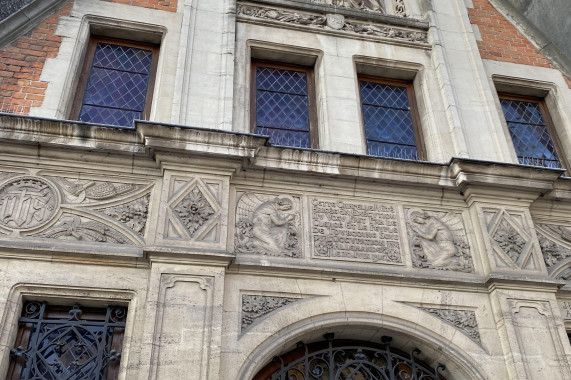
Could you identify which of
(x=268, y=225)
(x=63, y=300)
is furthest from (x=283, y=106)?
(x=63, y=300)

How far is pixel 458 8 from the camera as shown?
27.3ft

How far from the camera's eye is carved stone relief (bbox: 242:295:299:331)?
204 inches

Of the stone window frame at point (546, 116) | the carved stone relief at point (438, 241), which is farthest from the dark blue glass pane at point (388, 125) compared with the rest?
the stone window frame at point (546, 116)

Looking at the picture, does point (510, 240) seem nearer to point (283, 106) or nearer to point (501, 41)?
point (283, 106)

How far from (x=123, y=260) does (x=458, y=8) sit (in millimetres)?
6072

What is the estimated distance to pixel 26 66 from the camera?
6555mm

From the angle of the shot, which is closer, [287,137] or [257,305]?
[257,305]

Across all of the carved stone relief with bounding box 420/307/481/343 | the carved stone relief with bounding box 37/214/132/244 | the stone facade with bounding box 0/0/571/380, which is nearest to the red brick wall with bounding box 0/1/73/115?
the stone facade with bounding box 0/0/571/380

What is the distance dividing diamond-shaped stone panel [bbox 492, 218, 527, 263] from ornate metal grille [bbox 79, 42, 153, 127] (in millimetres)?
4262

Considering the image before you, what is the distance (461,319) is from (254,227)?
7.36ft

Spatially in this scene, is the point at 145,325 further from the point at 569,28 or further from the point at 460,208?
the point at 569,28

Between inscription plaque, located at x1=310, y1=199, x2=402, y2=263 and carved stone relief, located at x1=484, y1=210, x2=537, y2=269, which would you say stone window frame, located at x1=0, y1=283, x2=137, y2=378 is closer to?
inscription plaque, located at x1=310, y1=199, x2=402, y2=263

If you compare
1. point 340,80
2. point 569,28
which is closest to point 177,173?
point 340,80

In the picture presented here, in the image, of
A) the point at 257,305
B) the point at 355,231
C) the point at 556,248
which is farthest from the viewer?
the point at 556,248
